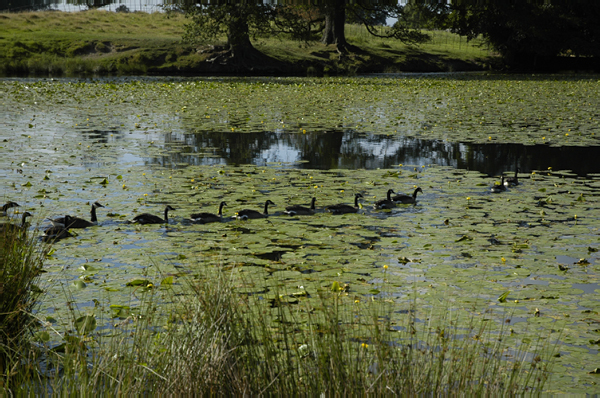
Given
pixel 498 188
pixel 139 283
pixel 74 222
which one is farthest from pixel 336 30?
pixel 139 283

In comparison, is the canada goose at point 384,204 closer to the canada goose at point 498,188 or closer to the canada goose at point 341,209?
the canada goose at point 341,209

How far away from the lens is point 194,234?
7547 millimetres

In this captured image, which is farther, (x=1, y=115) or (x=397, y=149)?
(x=1, y=115)

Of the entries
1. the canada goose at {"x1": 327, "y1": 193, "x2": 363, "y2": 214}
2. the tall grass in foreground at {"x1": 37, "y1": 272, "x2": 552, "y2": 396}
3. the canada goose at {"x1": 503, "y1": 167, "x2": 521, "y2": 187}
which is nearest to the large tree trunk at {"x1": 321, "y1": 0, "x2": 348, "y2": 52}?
the canada goose at {"x1": 503, "y1": 167, "x2": 521, "y2": 187}

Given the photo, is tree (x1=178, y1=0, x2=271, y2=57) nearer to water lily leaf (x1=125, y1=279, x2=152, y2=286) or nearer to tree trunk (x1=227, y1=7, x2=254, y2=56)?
tree trunk (x1=227, y1=7, x2=254, y2=56)

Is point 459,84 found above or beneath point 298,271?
above

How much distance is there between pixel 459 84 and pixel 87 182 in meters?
27.5

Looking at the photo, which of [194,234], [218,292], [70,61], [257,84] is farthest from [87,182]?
[70,61]

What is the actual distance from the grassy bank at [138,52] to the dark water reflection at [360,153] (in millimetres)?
26754

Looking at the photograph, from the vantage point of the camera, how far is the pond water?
561 cm

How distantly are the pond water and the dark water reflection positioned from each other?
0.23 feet

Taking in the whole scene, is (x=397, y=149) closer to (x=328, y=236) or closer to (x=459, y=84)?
(x=328, y=236)

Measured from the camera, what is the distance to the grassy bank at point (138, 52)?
130ft

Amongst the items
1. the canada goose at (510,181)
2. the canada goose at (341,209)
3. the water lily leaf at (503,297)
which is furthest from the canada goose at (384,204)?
the water lily leaf at (503,297)
